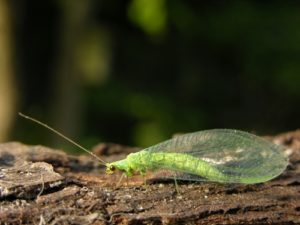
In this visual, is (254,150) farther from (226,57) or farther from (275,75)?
(226,57)

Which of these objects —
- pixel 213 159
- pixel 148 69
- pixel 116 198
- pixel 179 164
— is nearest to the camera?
pixel 116 198

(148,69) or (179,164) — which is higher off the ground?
(148,69)

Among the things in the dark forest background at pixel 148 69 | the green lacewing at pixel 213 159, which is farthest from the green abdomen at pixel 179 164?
the dark forest background at pixel 148 69

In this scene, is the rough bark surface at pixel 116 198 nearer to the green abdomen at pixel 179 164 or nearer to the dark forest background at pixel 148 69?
the green abdomen at pixel 179 164

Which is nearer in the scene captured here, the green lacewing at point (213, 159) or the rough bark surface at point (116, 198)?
the rough bark surface at point (116, 198)

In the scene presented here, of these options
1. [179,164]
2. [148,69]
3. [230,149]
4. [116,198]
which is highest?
[148,69]

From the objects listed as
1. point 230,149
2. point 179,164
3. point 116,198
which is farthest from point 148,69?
point 116,198

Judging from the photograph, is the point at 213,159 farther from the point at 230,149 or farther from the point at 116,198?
the point at 116,198
